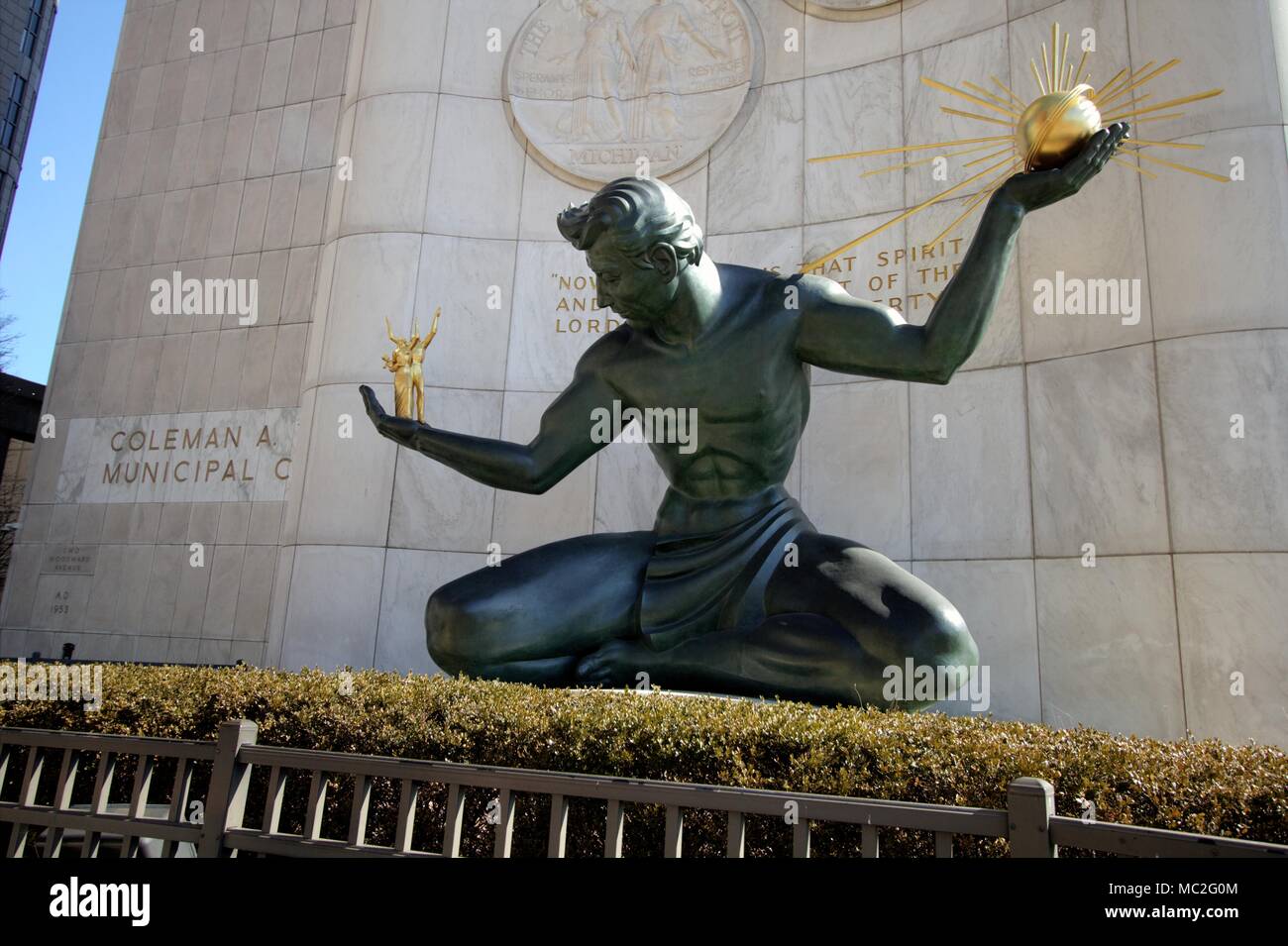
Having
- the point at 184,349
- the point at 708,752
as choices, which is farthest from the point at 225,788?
the point at 184,349

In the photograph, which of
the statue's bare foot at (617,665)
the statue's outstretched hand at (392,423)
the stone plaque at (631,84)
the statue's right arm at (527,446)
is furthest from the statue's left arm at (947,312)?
the stone plaque at (631,84)

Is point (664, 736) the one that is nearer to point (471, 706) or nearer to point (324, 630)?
point (471, 706)

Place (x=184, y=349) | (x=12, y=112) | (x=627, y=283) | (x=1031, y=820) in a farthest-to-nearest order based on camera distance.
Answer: (x=12, y=112)
(x=184, y=349)
(x=627, y=283)
(x=1031, y=820)

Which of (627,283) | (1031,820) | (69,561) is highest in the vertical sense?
(627,283)

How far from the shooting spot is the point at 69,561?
41.1 ft

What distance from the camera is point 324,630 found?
27.4 ft

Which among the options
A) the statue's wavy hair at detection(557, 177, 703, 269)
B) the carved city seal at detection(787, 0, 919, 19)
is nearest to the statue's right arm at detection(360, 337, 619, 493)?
the statue's wavy hair at detection(557, 177, 703, 269)

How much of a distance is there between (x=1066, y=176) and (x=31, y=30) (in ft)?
172

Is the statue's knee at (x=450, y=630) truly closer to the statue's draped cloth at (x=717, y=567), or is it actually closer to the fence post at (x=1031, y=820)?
the statue's draped cloth at (x=717, y=567)

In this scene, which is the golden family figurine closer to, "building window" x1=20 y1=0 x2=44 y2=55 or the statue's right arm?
the statue's right arm

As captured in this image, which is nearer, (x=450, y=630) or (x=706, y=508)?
(x=450, y=630)

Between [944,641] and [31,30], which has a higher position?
[31,30]

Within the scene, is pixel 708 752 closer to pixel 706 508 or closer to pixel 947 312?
pixel 706 508
